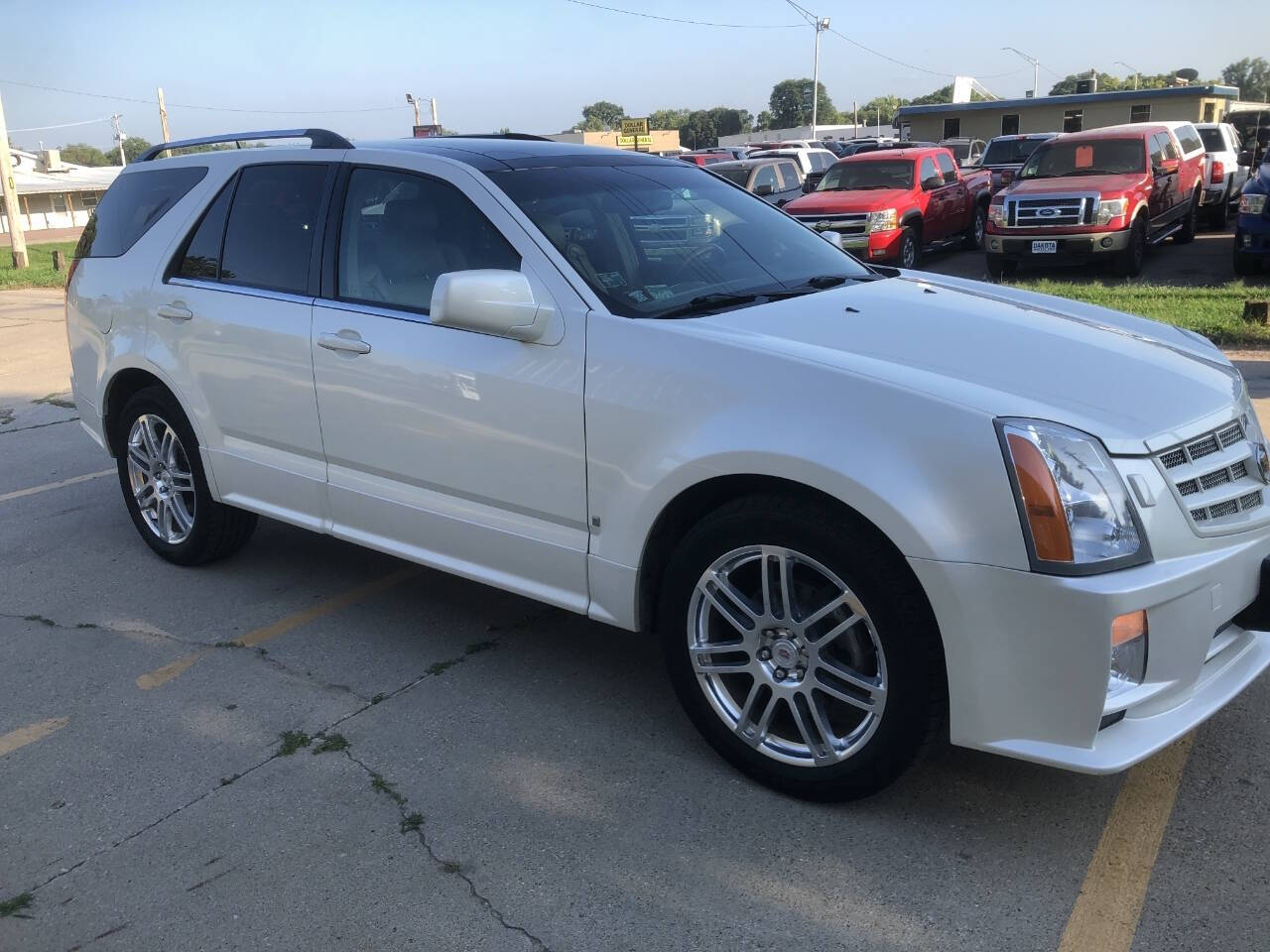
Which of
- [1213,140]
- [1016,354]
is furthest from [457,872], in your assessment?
[1213,140]

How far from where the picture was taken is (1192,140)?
1688 centimetres

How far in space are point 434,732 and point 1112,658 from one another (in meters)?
2.11

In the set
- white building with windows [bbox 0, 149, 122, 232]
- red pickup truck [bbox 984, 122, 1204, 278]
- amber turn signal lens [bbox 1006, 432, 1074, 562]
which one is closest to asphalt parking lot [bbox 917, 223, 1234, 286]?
red pickup truck [bbox 984, 122, 1204, 278]

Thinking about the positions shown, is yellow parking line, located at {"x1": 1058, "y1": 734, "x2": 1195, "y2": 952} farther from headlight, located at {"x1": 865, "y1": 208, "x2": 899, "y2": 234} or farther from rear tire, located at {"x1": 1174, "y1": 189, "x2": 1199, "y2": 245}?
rear tire, located at {"x1": 1174, "y1": 189, "x2": 1199, "y2": 245}

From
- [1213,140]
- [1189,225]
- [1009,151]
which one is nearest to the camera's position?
[1189,225]

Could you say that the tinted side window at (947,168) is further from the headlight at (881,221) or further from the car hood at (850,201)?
the headlight at (881,221)

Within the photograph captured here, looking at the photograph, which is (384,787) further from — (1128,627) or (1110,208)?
(1110,208)

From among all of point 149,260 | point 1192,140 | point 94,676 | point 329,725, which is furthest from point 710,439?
point 1192,140

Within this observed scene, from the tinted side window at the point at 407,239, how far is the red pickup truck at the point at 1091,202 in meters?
10.9

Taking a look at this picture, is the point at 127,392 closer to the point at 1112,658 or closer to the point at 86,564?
the point at 86,564

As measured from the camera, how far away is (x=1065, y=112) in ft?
125

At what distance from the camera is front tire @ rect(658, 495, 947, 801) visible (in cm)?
293

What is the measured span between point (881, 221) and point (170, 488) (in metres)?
11.0

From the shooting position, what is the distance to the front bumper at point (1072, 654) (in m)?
2.67
